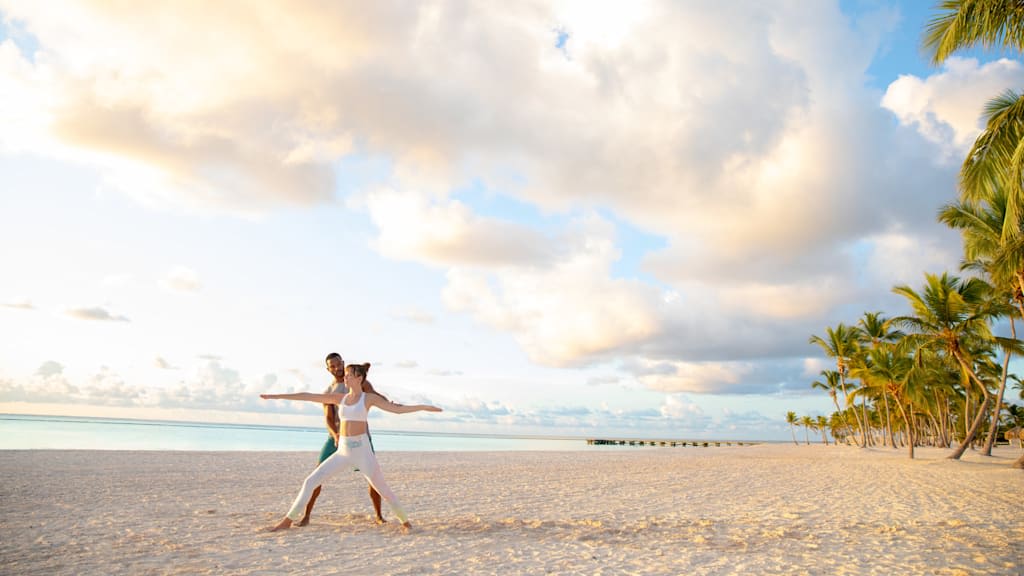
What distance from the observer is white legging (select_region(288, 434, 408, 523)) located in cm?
650

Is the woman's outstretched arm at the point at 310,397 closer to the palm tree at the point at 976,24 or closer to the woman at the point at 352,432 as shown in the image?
the woman at the point at 352,432

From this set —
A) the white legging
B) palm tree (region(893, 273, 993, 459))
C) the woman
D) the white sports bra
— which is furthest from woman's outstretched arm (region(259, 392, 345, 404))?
palm tree (region(893, 273, 993, 459))

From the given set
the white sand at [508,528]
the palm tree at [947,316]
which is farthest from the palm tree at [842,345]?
the white sand at [508,528]

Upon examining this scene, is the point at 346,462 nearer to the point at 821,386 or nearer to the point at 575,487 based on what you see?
the point at 575,487

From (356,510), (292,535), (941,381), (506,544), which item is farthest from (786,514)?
(941,381)

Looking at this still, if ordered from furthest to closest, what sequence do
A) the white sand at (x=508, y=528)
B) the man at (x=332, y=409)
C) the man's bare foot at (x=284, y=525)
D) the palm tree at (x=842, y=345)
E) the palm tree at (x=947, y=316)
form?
the palm tree at (x=842, y=345)
the palm tree at (x=947, y=316)
the man at (x=332, y=409)
the man's bare foot at (x=284, y=525)
the white sand at (x=508, y=528)

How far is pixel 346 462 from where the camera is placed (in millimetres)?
6512

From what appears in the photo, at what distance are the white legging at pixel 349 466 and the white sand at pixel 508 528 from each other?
0.40 meters

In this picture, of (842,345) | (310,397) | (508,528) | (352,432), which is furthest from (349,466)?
(842,345)

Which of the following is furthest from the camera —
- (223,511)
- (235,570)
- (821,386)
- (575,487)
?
(821,386)

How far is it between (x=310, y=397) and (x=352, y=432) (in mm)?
620

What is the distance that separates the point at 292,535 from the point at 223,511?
2.60 meters

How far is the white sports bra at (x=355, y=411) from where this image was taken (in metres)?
6.57

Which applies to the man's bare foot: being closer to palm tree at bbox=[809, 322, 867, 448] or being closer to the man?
the man
